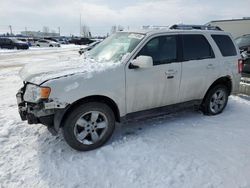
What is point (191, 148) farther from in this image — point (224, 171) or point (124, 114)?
point (124, 114)

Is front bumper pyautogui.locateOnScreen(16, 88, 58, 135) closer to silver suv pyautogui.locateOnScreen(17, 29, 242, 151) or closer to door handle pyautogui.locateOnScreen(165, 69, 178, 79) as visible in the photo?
silver suv pyautogui.locateOnScreen(17, 29, 242, 151)

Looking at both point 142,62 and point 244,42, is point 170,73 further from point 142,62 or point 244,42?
point 244,42

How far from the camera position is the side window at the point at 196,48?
4.45 m

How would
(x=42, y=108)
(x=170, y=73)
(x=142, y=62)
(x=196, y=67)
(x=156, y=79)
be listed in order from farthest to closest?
(x=196, y=67) → (x=170, y=73) → (x=156, y=79) → (x=142, y=62) → (x=42, y=108)

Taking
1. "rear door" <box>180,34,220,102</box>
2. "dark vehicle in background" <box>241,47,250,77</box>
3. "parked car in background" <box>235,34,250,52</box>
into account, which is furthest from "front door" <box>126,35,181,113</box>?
"parked car in background" <box>235,34,250,52</box>

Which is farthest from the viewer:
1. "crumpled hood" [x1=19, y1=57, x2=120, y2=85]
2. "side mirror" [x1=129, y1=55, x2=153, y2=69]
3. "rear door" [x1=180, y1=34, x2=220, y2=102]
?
"rear door" [x1=180, y1=34, x2=220, y2=102]

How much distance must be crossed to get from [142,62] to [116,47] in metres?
0.83

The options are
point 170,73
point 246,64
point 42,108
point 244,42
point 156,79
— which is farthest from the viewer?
point 244,42

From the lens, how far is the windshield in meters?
3.99

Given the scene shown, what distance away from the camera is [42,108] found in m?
3.29

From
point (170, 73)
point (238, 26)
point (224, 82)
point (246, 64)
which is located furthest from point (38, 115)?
point (238, 26)

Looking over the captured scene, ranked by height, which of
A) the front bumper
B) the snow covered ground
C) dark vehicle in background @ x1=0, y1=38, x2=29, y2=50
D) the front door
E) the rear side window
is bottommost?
dark vehicle in background @ x1=0, y1=38, x2=29, y2=50

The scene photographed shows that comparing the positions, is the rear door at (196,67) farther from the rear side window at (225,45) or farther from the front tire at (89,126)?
the front tire at (89,126)

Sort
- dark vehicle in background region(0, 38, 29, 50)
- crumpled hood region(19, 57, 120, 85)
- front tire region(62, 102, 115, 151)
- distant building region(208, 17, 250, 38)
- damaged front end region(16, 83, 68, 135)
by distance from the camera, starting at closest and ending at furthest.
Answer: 1. damaged front end region(16, 83, 68, 135)
2. crumpled hood region(19, 57, 120, 85)
3. front tire region(62, 102, 115, 151)
4. distant building region(208, 17, 250, 38)
5. dark vehicle in background region(0, 38, 29, 50)
